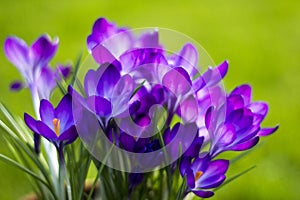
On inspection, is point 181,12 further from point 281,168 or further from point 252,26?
point 281,168

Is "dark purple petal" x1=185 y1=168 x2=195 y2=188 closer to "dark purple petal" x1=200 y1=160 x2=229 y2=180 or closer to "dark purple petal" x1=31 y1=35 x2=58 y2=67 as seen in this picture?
"dark purple petal" x1=200 y1=160 x2=229 y2=180

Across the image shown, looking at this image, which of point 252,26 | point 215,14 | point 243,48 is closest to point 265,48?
point 243,48

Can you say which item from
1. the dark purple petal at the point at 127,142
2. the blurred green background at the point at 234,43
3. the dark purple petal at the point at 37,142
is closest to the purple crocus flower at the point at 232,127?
the dark purple petal at the point at 127,142

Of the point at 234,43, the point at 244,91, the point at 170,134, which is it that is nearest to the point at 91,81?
the point at 170,134

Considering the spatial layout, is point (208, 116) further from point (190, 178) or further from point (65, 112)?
point (65, 112)

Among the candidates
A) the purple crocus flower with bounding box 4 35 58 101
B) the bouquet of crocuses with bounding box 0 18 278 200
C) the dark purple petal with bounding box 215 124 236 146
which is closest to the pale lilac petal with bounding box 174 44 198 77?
the bouquet of crocuses with bounding box 0 18 278 200

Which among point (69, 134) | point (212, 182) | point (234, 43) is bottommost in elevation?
point (234, 43)
